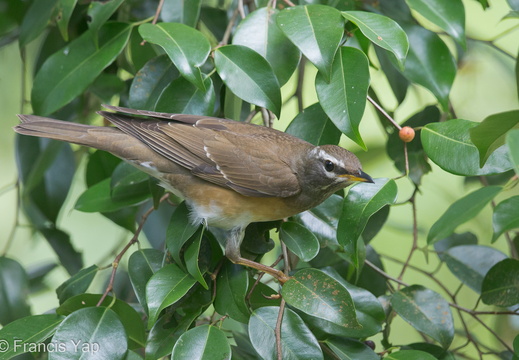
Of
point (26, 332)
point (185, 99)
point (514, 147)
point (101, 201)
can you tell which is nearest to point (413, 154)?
point (185, 99)

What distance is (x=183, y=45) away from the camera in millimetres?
2566

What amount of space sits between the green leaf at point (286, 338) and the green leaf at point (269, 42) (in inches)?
38.9

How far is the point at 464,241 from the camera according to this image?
3469 millimetres

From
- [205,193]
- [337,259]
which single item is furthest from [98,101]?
[337,259]

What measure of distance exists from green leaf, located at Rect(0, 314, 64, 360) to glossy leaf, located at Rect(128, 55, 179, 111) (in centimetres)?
104

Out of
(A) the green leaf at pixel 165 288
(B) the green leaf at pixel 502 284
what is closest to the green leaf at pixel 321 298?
(A) the green leaf at pixel 165 288

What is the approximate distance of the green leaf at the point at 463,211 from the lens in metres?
2.54

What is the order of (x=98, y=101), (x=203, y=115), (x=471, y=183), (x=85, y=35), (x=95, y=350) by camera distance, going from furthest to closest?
(x=471, y=183), (x=98, y=101), (x=85, y=35), (x=203, y=115), (x=95, y=350)

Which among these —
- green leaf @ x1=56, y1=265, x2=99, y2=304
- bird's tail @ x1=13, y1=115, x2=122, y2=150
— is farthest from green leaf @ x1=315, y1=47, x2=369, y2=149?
green leaf @ x1=56, y1=265, x2=99, y2=304

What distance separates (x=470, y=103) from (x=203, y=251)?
3.22 metres

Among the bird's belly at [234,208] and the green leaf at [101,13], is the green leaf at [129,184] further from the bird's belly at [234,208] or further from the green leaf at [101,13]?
the green leaf at [101,13]

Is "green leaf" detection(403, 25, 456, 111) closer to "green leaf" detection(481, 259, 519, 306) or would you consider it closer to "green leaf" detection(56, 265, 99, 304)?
"green leaf" detection(481, 259, 519, 306)

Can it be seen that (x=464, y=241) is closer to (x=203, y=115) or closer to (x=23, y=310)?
(x=203, y=115)

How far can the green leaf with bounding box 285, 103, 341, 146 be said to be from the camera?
2859 mm
